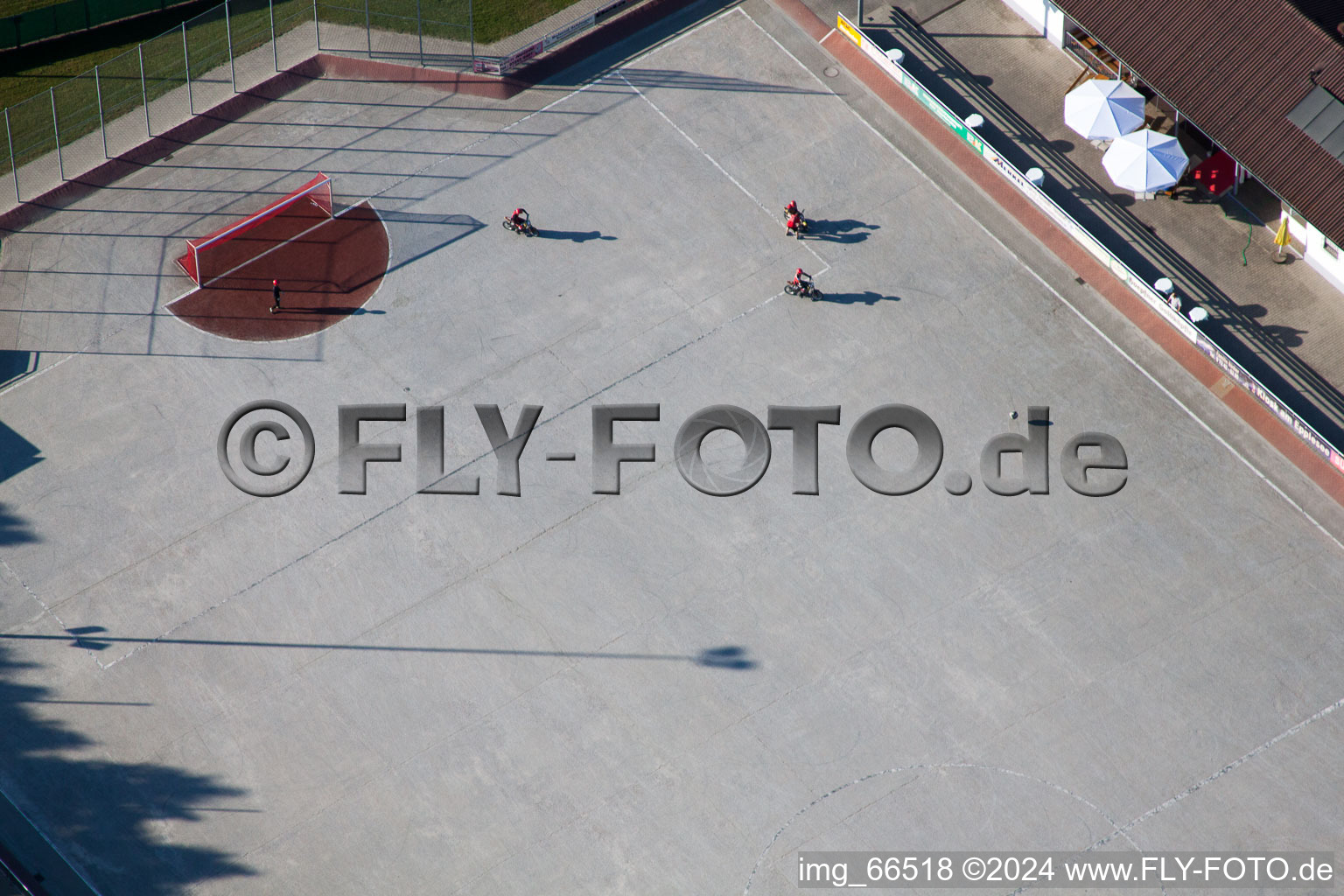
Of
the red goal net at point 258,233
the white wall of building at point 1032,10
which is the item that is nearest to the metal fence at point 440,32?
the red goal net at point 258,233

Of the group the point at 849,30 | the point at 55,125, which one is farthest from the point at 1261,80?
the point at 55,125

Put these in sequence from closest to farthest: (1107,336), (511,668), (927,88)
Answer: (511,668)
(1107,336)
(927,88)

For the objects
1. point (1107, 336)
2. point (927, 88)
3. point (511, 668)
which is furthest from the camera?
point (927, 88)

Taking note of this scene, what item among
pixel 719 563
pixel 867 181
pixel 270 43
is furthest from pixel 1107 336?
pixel 270 43

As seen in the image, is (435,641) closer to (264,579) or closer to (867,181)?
(264,579)

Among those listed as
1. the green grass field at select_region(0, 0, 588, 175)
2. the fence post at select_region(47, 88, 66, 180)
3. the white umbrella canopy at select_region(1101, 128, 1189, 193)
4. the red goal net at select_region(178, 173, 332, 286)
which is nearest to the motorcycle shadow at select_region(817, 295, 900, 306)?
the white umbrella canopy at select_region(1101, 128, 1189, 193)

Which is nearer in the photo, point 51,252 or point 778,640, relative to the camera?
point 778,640
